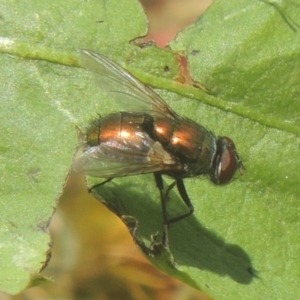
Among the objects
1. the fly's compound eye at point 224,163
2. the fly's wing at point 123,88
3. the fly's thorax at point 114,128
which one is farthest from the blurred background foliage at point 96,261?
the fly's thorax at point 114,128

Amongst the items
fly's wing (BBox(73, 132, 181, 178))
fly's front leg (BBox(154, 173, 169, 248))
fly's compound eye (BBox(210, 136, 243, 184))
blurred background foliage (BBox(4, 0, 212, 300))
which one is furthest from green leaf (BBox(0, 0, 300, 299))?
blurred background foliage (BBox(4, 0, 212, 300))

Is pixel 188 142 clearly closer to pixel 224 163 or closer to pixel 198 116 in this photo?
pixel 224 163

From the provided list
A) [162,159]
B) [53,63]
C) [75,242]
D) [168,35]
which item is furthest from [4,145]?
[168,35]

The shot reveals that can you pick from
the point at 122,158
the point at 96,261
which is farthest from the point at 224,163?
the point at 96,261

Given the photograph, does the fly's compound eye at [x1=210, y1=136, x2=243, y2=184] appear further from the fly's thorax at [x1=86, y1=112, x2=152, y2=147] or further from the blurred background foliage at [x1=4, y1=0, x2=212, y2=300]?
the blurred background foliage at [x1=4, y1=0, x2=212, y2=300]

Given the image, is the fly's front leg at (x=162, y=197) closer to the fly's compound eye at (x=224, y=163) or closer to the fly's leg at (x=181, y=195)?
the fly's leg at (x=181, y=195)

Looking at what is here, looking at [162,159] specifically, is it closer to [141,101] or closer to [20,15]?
[141,101]
